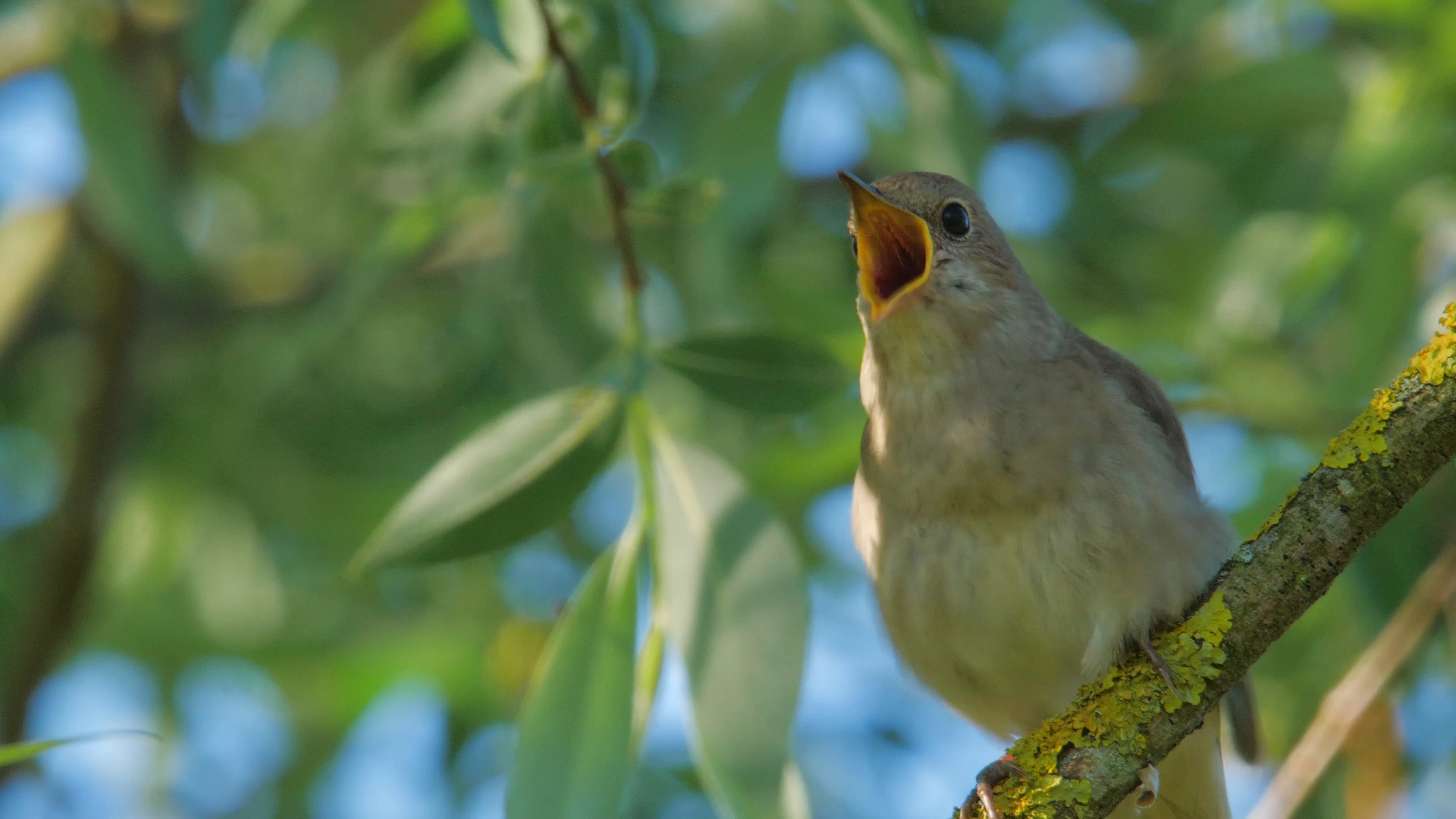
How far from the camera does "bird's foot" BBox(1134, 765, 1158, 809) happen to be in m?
2.25

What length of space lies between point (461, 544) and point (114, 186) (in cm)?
161

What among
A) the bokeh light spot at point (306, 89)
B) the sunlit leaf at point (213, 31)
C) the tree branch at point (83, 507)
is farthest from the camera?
the bokeh light spot at point (306, 89)

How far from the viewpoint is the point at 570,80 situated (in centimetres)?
248

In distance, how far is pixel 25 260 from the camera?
4664 millimetres

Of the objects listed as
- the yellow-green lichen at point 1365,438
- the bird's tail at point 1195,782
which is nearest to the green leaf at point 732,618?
the yellow-green lichen at point 1365,438

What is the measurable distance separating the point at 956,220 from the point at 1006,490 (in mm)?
756

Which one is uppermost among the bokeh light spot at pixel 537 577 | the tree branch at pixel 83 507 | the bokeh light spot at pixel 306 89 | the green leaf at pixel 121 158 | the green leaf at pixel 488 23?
the green leaf at pixel 488 23

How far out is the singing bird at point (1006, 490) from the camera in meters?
2.88

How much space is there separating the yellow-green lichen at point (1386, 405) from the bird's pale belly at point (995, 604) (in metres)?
0.75

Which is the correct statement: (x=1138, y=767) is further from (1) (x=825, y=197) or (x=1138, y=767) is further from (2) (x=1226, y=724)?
(1) (x=825, y=197)

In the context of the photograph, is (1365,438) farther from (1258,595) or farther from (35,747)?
(35,747)

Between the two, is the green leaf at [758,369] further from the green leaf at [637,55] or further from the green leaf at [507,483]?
the green leaf at [637,55]


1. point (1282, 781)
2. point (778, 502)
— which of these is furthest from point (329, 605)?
point (1282, 781)

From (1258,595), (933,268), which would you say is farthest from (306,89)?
(1258,595)
